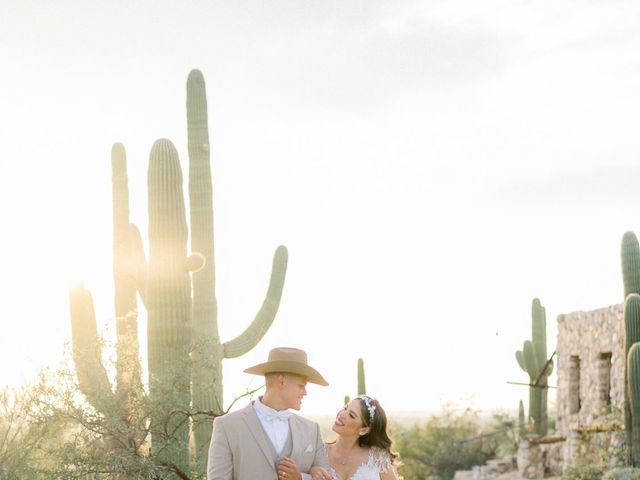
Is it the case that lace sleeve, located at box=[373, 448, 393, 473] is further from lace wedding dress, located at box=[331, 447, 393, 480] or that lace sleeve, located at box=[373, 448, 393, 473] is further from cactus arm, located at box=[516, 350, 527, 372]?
cactus arm, located at box=[516, 350, 527, 372]

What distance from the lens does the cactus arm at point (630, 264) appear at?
20562 mm

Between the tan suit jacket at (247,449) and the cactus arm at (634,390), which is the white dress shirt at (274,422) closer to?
the tan suit jacket at (247,449)

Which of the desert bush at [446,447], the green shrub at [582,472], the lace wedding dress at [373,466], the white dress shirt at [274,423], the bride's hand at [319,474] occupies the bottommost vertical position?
the desert bush at [446,447]

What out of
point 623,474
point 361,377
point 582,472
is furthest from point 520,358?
point 623,474

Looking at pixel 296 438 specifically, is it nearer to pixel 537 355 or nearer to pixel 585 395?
pixel 585 395

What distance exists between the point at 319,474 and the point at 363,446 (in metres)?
2.05

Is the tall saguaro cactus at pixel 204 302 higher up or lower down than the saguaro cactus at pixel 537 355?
higher up

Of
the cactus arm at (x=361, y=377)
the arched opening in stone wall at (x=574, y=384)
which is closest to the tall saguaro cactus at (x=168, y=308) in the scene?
the arched opening in stone wall at (x=574, y=384)

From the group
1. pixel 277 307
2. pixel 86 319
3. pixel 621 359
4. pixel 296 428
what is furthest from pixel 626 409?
pixel 296 428

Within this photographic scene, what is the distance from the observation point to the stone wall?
22.4 metres

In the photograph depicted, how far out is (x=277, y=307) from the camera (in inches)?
672

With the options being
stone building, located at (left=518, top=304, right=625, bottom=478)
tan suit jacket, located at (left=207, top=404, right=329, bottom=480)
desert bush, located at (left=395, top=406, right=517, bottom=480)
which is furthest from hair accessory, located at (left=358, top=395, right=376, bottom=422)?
desert bush, located at (left=395, top=406, right=517, bottom=480)

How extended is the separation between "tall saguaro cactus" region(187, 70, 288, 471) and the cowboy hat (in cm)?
905

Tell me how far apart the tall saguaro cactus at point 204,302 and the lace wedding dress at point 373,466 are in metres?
7.08
